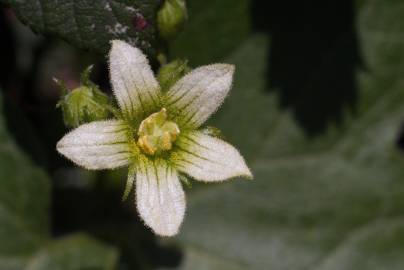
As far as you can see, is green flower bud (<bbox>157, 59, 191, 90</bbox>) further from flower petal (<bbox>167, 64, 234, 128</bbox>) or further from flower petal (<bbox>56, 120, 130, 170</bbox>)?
flower petal (<bbox>56, 120, 130, 170</bbox>)

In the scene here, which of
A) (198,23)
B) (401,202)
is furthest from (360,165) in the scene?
(198,23)

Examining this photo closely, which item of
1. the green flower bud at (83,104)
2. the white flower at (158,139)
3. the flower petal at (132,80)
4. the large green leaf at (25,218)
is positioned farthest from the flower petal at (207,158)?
the large green leaf at (25,218)

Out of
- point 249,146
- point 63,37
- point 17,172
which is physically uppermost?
point 249,146

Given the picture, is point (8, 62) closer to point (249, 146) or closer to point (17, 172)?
point (17, 172)

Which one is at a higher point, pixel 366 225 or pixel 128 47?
pixel 366 225

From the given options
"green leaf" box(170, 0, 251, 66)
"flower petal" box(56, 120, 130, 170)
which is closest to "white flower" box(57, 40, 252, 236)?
"flower petal" box(56, 120, 130, 170)

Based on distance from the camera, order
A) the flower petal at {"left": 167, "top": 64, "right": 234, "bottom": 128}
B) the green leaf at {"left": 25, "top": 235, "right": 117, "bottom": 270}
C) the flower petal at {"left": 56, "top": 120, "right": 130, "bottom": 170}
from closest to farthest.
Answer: the flower petal at {"left": 56, "top": 120, "right": 130, "bottom": 170} → the flower petal at {"left": 167, "top": 64, "right": 234, "bottom": 128} → the green leaf at {"left": 25, "top": 235, "right": 117, "bottom": 270}

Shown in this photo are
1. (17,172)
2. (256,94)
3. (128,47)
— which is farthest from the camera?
(256,94)
